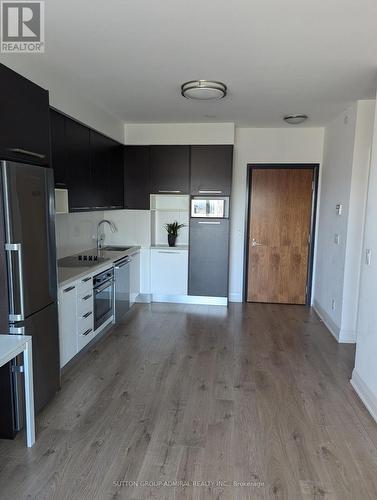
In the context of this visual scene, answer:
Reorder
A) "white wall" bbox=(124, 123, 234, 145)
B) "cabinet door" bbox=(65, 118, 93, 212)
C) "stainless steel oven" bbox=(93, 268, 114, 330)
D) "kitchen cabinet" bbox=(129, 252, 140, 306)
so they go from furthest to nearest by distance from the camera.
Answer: "kitchen cabinet" bbox=(129, 252, 140, 306), "white wall" bbox=(124, 123, 234, 145), "stainless steel oven" bbox=(93, 268, 114, 330), "cabinet door" bbox=(65, 118, 93, 212)

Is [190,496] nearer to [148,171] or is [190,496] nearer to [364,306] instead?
[364,306]

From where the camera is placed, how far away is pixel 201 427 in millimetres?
2492

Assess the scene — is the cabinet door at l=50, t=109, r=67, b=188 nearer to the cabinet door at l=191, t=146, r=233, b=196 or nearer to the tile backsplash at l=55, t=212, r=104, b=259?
the tile backsplash at l=55, t=212, r=104, b=259

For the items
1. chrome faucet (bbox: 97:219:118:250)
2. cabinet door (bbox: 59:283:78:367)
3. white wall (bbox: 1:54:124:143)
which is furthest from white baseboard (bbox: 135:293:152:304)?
white wall (bbox: 1:54:124:143)

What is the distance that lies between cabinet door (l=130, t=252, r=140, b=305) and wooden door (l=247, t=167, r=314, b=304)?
5.73 feet

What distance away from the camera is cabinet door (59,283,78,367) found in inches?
118

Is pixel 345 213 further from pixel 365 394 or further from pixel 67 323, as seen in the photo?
pixel 67 323

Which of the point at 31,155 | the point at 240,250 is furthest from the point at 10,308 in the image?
the point at 240,250

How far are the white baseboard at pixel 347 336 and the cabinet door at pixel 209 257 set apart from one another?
1738mm

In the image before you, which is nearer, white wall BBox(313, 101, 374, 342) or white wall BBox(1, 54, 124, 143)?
white wall BBox(1, 54, 124, 143)

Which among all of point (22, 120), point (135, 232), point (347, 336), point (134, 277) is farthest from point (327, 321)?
point (22, 120)

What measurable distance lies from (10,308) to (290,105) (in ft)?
11.4

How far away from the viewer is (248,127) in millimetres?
5219

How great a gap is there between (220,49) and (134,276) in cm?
339
